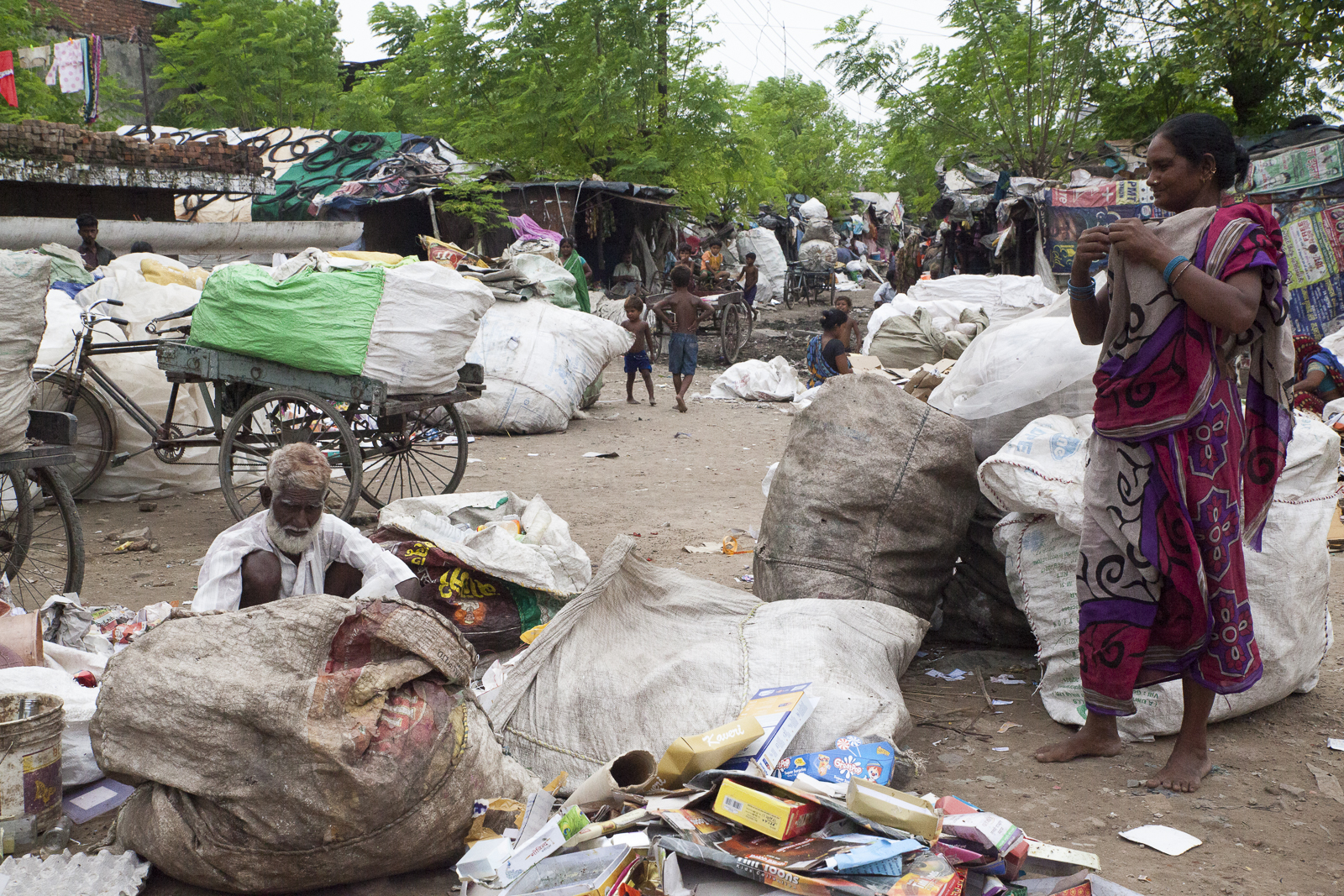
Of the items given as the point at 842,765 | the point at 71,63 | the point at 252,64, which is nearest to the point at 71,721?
the point at 842,765

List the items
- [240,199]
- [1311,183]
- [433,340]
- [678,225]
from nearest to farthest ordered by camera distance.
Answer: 1. [433,340]
2. [1311,183]
3. [240,199]
4. [678,225]

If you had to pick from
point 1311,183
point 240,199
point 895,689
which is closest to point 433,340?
point 895,689

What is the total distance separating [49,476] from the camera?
3.75m

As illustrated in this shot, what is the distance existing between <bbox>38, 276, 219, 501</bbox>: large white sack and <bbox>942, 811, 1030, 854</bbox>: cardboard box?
4.50 m

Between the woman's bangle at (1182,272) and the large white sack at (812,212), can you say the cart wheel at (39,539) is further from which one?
the large white sack at (812,212)

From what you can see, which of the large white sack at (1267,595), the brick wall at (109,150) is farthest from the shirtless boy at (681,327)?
the large white sack at (1267,595)

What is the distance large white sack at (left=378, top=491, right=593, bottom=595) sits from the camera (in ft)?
11.6

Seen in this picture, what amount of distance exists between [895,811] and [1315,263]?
9.87m

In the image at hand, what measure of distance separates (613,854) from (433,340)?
10.8 ft

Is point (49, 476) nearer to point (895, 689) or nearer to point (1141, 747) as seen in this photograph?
point (895, 689)

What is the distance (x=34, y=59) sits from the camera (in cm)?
1392

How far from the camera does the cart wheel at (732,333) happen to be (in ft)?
42.5

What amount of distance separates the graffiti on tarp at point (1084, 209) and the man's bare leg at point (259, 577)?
35.2ft

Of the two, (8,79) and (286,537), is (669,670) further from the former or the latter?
(8,79)
